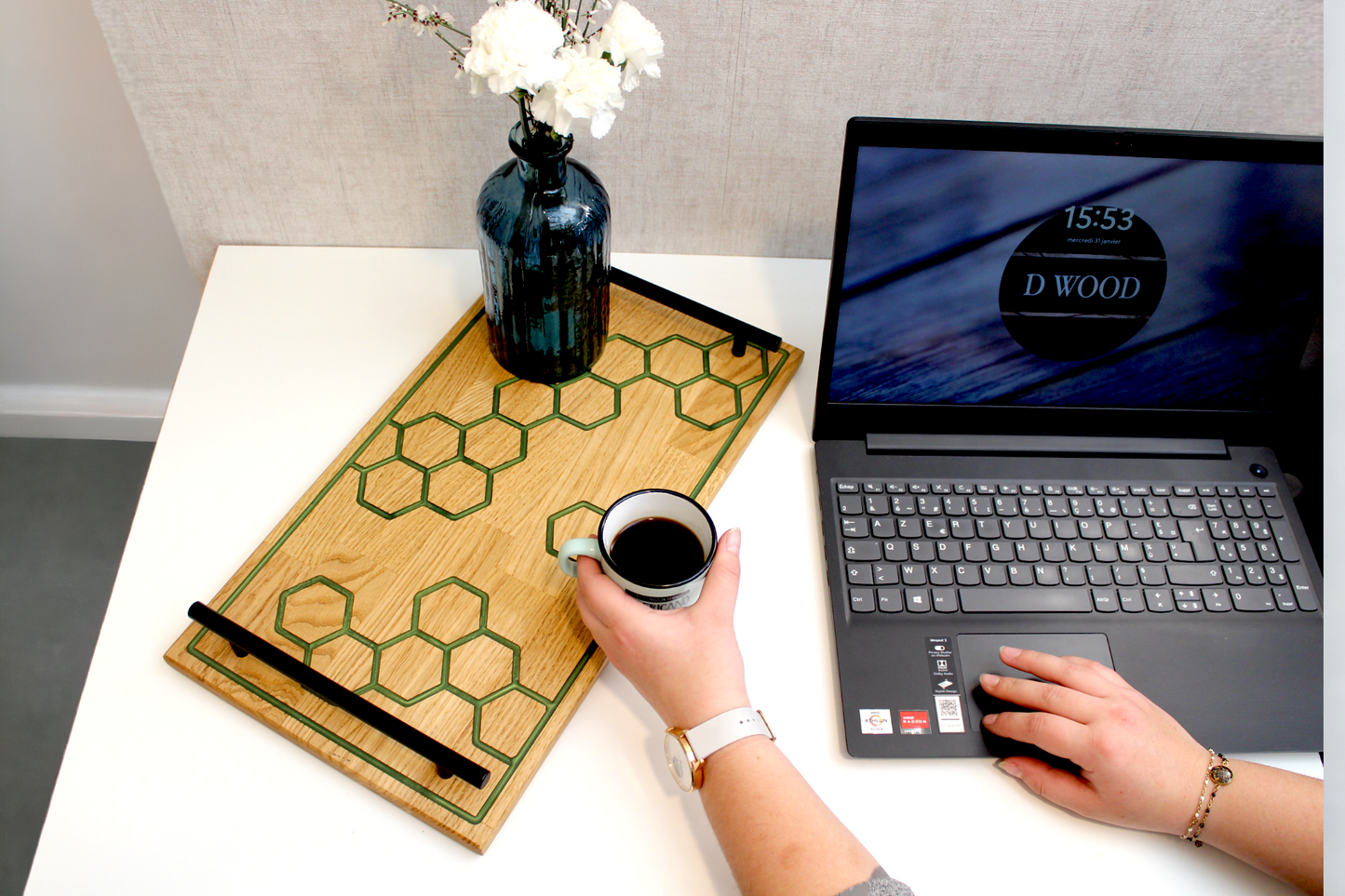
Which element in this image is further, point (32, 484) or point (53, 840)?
point (32, 484)

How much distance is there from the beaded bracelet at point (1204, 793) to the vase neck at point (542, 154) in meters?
0.69

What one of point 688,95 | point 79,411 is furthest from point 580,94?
point 79,411

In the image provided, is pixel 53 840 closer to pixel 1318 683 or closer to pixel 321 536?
pixel 321 536

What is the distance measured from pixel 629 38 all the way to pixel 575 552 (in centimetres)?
40

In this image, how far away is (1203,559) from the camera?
79 centimetres

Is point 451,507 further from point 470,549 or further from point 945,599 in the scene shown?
point 945,599

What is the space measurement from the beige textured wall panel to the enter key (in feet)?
1.46

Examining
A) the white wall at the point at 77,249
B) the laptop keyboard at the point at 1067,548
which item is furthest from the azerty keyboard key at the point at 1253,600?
the white wall at the point at 77,249

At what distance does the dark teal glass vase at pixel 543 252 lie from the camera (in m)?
0.77

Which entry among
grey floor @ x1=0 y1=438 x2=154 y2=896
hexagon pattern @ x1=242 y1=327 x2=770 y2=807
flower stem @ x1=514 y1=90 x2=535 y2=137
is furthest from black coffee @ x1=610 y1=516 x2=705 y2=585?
grey floor @ x1=0 y1=438 x2=154 y2=896

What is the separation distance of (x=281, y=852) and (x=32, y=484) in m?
1.38

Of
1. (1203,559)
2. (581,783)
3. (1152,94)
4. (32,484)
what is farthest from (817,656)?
(32,484)

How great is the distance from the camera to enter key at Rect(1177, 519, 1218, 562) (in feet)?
2.60

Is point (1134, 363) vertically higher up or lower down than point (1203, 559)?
higher up
